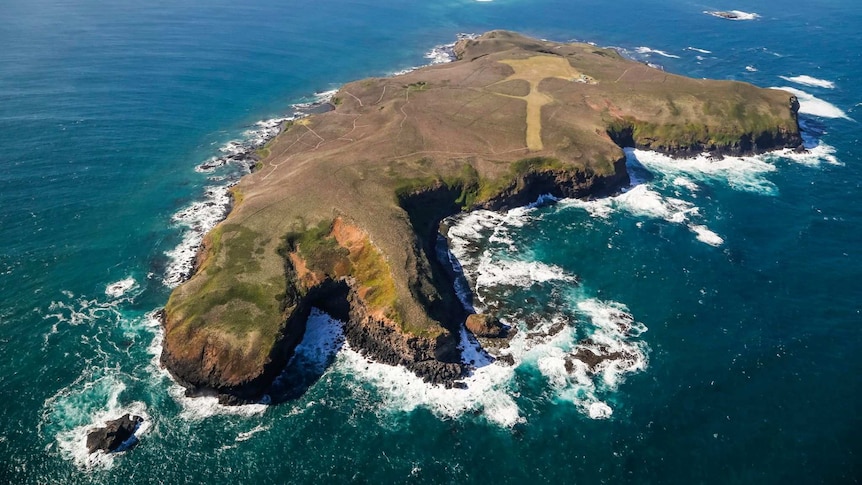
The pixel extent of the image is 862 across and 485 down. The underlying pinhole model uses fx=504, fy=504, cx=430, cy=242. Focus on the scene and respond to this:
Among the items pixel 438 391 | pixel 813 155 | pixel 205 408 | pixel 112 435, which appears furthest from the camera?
pixel 813 155

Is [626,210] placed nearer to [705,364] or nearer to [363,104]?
[705,364]

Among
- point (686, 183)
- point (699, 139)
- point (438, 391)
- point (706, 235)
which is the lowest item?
point (438, 391)

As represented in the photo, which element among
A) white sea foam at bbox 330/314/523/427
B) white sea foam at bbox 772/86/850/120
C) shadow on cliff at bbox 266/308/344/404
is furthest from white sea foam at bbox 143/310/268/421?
white sea foam at bbox 772/86/850/120

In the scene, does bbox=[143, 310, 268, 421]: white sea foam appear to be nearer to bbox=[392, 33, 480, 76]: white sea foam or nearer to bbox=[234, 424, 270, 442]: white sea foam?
bbox=[234, 424, 270, 442]: white sea foam

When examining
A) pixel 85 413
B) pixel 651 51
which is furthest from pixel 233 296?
pixel 651 51

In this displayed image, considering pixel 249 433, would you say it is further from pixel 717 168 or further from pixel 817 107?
pixel 817 107

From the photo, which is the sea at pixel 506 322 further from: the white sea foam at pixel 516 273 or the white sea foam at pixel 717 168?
the white sea foam at pixel 717 168

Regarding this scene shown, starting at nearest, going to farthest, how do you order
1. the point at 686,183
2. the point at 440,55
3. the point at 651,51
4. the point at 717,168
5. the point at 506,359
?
the point at 506,359, the point at 686,183, the point at 717,168, the point at 440,55, the point at 651,51
